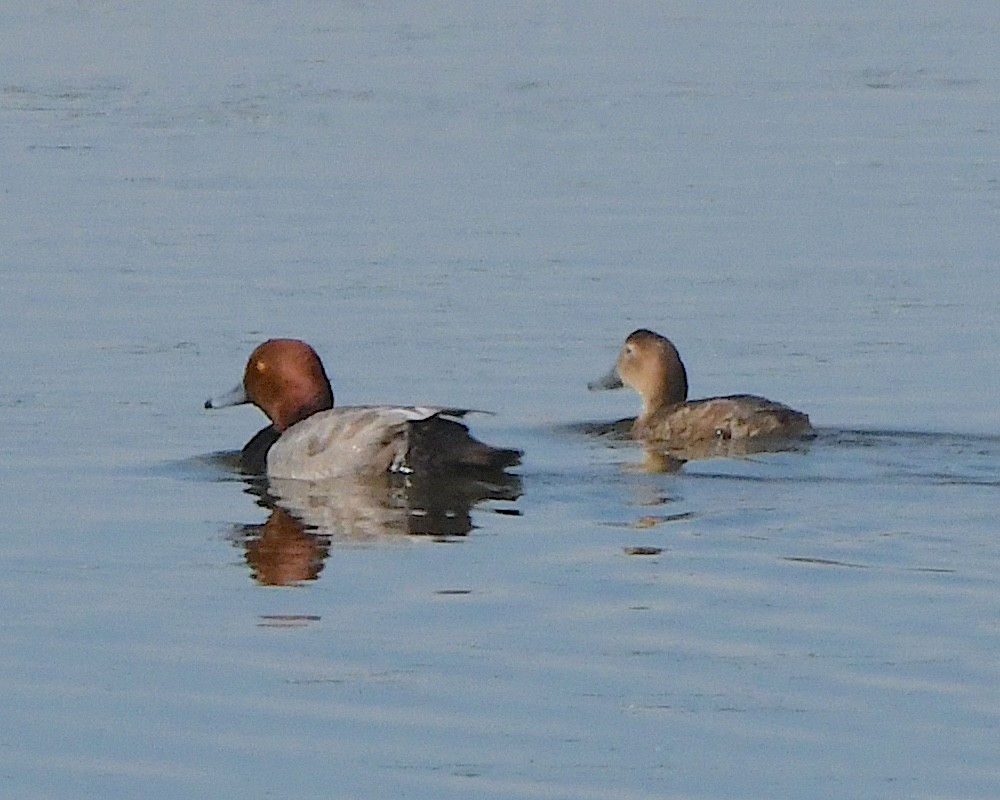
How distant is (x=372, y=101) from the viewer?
21.1 meters

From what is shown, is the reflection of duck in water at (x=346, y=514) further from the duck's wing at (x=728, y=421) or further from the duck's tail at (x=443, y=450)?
the duck's wing at (x=728, y=421)

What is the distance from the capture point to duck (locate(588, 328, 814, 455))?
439 inches

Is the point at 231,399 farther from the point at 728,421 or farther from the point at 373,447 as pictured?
the point at 728,421

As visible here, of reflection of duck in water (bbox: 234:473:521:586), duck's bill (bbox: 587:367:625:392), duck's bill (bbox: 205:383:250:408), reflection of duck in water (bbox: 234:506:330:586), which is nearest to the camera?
reflection of duck in water (bbox: 234:506:330:586)

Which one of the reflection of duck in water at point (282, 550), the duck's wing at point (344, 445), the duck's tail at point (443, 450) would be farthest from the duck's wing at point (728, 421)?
the reflection of duck in water at point (282, 550)

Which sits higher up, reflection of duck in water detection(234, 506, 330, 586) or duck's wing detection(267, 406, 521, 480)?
duck's wing detection(267, 406, 521, 480)

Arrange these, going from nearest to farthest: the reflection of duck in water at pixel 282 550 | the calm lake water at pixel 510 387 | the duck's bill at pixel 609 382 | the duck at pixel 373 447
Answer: the calm lake water at pixel 510 387 → the reflection of duck in water at pixel 282 550 → the duck at pixel 373 447 → the duck's bill at pixel 609 382

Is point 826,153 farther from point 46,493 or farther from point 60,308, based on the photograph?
point 46,493

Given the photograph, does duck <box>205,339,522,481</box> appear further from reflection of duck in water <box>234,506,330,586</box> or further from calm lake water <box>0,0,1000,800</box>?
reflection of duck in water <box>234,506,330,586</box>

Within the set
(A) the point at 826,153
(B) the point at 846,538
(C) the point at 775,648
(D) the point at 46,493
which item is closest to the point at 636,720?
(C) the point at 775,648

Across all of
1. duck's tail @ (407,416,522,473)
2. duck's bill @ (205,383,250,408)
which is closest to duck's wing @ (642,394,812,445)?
duck's tail @ (407,416,522,473)

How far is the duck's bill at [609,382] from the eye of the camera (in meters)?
12.4

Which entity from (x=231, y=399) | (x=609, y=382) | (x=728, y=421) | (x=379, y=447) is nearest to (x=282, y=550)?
(x=379, y=447)

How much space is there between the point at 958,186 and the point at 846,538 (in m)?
8.76
